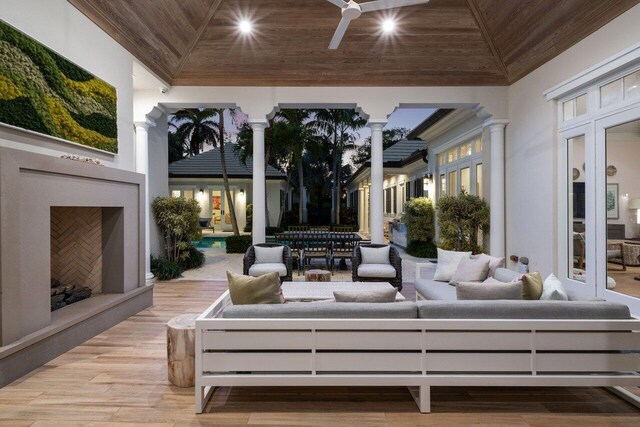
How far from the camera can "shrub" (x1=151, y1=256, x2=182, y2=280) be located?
25.1 feet

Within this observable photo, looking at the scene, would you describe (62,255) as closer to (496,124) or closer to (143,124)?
(143,124)

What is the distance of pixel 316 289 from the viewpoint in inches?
185

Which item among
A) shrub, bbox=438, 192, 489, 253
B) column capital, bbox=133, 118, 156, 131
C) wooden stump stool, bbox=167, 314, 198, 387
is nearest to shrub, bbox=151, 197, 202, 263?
column capital, bbox=133, 118, 156, 131

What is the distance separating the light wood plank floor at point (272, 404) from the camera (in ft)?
8.54

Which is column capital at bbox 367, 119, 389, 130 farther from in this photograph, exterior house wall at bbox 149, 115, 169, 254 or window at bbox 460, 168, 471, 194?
exterior house wall at bbox 149, 115, 169, 254

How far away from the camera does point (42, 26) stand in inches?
155

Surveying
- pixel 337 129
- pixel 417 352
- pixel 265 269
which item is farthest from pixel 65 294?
pixel 337 129

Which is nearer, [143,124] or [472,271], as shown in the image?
[472,271]

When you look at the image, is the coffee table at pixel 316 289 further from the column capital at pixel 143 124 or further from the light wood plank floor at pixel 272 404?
the column capital at pixel 143 124

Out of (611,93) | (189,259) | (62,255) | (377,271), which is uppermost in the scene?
(611,93)

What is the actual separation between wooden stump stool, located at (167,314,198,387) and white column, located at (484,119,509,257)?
6.23 metres

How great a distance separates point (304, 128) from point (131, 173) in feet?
41.5

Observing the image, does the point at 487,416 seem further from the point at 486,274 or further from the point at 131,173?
the point at 131,173

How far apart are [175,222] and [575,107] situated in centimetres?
762
